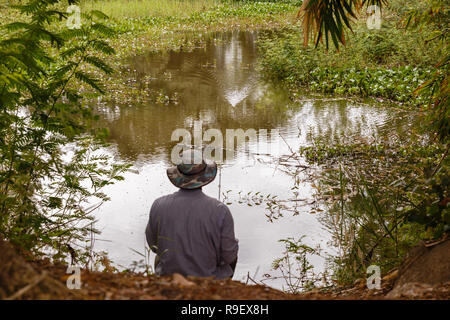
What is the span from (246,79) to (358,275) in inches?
396

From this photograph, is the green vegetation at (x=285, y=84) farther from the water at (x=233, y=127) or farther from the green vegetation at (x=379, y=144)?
the water at (x=233, y=127)

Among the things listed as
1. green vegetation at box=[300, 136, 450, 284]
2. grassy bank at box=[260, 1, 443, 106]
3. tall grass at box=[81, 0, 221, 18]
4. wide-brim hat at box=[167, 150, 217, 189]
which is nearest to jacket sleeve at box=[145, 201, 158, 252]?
wide-brim hat at box=[167, 150, 217, 189]

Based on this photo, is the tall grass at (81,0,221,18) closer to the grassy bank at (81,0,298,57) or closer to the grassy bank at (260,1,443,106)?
the grassy bank at (81,0,298,57)

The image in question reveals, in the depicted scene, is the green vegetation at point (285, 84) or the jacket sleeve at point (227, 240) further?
the green vegetation at point (285, 84)

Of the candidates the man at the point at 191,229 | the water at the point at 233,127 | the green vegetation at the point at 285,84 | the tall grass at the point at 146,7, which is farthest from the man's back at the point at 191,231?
the tall grass at the point at 146,7

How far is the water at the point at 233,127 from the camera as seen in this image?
557cm

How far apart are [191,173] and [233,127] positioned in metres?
6.46

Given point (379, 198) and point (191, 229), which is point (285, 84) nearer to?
point (379, 198)

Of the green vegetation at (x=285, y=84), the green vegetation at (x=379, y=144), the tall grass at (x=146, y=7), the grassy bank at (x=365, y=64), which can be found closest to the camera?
the green vegetation at (x=285, y=84)

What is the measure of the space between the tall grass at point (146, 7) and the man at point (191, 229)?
70.9ft

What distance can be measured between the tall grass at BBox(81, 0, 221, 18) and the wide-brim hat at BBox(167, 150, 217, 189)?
70.5ft

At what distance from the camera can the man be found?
10.0 feet

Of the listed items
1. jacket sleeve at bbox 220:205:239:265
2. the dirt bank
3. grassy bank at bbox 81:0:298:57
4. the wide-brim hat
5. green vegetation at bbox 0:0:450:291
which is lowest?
the dirt bank

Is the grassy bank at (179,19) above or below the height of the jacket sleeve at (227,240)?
above
